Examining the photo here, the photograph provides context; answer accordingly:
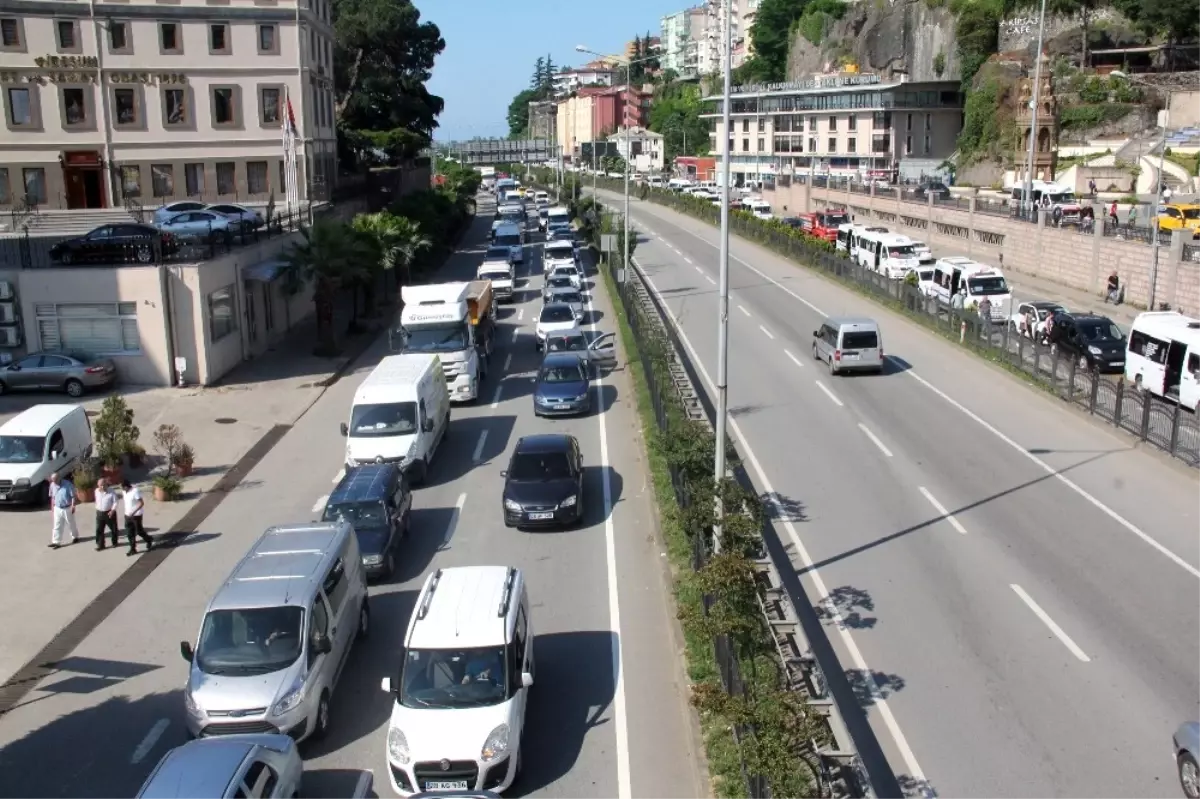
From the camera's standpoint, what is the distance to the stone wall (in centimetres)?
3969

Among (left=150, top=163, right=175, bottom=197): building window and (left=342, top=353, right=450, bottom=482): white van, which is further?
(left=150, top=163, right=175, bottom=197): building window

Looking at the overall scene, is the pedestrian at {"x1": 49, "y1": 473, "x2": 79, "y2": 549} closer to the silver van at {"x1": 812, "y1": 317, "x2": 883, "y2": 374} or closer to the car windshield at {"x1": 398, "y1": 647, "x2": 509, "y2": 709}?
the car windshield at {"x1": 398, "y1": 647, "x2": 509, "y2": 709}

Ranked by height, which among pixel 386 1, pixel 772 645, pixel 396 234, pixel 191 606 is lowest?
pixel 191 606

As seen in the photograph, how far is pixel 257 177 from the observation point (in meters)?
51.4

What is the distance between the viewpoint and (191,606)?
18.4 m

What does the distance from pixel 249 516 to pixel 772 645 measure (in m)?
13.2

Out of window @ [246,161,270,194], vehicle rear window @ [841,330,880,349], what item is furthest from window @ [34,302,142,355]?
vehicle rear window @ [841,330,880,349]

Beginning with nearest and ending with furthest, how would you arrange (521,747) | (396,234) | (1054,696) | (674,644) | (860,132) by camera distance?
(521,747) → (1054,696) → (674,644) → (396,234) → (860,132)

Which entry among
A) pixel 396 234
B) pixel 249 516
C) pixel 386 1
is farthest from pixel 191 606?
pixel 386 1

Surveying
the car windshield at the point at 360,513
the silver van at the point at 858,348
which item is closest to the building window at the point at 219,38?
the silver van at the point at 858,348

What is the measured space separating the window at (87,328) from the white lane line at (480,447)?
11967 millimetres

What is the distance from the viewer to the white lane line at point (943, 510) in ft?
67.8

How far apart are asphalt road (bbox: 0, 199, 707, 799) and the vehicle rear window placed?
29.7 ft

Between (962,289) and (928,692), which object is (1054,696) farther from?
(962,289)
